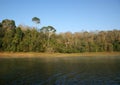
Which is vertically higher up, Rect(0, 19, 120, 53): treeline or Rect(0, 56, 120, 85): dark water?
Rect(0, 19, 120, 53): treeline

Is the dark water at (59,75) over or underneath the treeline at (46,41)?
underneath

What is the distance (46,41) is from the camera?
105 m

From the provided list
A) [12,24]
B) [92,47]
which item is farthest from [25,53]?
[92,47]

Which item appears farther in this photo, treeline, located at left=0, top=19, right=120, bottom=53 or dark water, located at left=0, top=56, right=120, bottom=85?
treeline, located at left=0, top=19, right=120, bottom=53

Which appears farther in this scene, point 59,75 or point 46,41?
point 46,41

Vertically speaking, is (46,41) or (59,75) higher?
(46,41)

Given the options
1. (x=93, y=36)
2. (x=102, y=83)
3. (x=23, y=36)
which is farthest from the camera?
(x=93, y=36)

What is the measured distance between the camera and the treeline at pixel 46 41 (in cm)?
9294

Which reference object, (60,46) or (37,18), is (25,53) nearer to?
(60,46)

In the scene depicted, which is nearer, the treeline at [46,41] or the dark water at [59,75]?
the dark water at [59,75]

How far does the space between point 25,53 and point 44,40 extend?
17.6m

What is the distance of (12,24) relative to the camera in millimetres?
100062

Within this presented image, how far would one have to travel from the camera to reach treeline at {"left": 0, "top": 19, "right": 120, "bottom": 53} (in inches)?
3659

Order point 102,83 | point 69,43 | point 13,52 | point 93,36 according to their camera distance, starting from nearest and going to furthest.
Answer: point 102,83 → point 13,52 → point 69,43 → point 93,36
